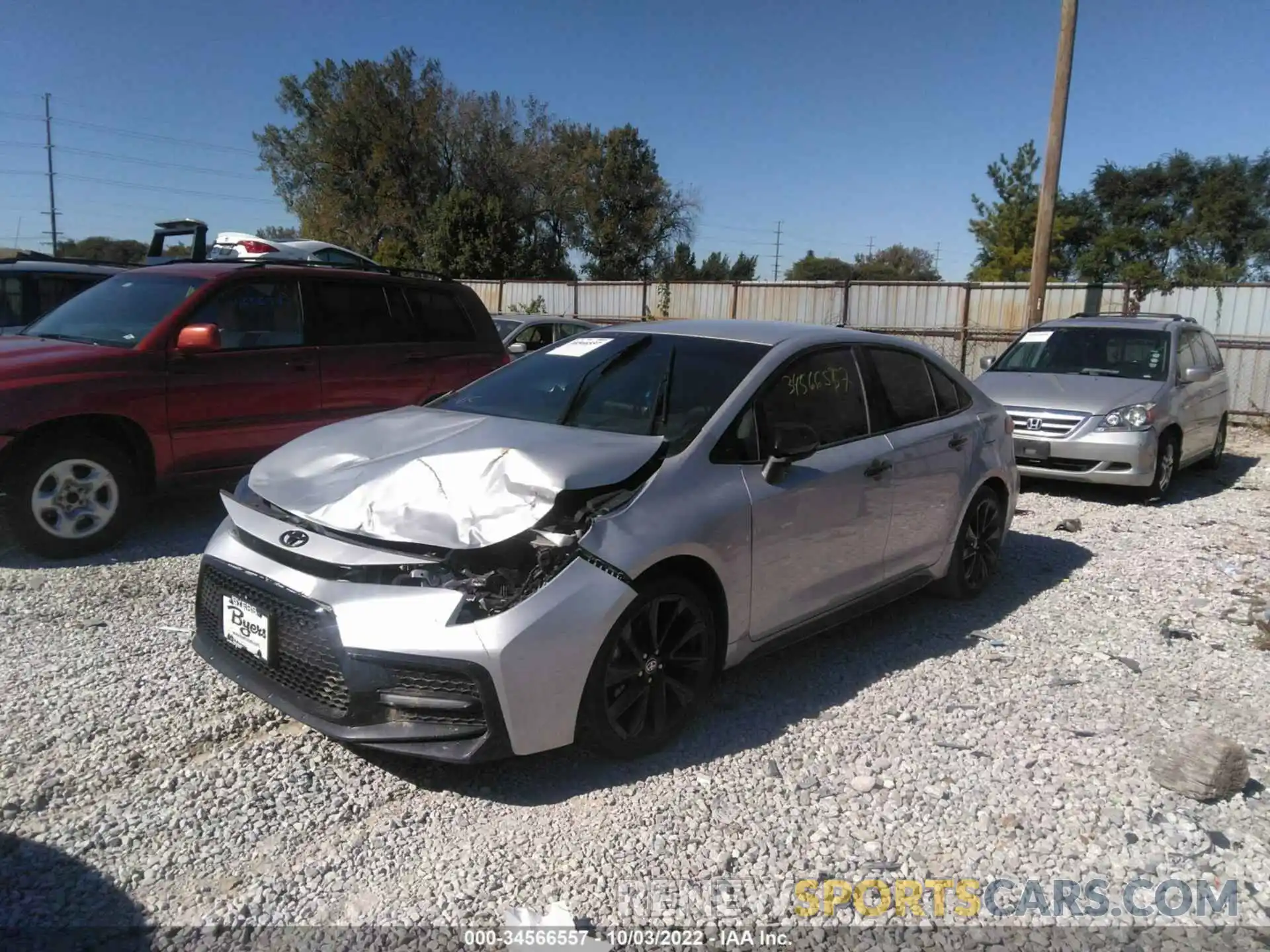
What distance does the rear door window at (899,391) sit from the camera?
4682 millimetres

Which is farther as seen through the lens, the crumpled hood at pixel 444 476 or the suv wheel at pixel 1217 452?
the suv wheel at pixel 1217 452

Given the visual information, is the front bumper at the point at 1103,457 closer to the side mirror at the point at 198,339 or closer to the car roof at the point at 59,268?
the side mirror at the point at 198,339

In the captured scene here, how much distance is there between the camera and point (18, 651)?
4199 mm

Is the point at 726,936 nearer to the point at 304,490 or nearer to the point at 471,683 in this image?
the point at 471,683

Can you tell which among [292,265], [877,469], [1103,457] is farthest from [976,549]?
[292,265]

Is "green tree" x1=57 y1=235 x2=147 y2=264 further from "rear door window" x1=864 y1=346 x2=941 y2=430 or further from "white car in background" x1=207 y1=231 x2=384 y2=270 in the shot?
"rear door window" x1=864 y1=346 x2=941 y2=430

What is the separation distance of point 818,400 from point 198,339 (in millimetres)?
3941

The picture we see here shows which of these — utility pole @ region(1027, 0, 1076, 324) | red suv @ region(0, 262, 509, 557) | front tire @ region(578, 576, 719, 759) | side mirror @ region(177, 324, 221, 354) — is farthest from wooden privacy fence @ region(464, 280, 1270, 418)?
front tire @ region(578, 576, 719, 759)

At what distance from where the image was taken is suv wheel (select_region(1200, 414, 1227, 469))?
985 cm

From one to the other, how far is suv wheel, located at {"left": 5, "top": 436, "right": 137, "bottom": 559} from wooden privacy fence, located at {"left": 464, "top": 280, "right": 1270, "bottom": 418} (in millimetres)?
7010

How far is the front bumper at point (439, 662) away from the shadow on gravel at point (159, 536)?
3.11 meters

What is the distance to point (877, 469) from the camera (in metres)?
4.37

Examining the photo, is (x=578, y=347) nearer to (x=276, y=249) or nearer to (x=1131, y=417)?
(x=1131, y=417)

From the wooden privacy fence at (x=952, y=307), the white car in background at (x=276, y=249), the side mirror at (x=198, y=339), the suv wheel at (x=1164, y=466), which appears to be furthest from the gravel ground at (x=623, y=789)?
the white car in background at (x=276, y=249)
